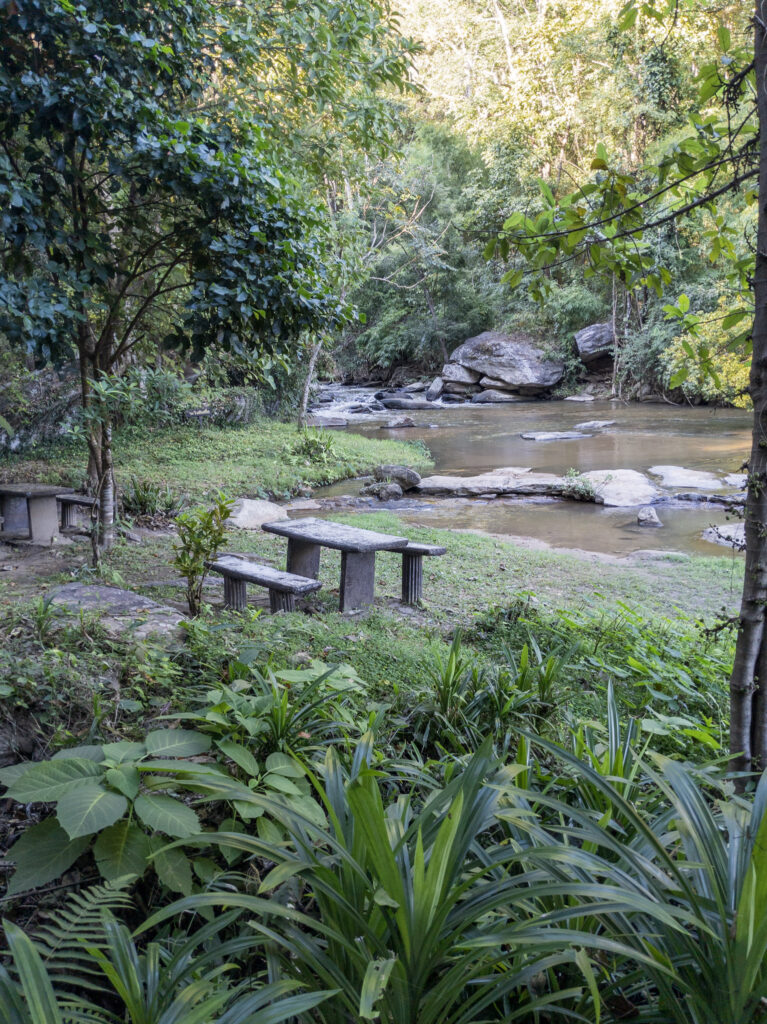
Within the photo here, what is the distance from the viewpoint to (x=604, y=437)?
1756 centimetres

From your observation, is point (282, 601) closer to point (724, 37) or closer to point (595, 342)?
point (724, 37)

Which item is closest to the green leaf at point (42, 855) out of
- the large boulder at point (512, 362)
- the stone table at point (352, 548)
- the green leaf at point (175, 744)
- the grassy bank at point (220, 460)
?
the green leaf at point (175, 744)

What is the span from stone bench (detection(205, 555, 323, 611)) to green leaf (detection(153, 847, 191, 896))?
2.76 metres

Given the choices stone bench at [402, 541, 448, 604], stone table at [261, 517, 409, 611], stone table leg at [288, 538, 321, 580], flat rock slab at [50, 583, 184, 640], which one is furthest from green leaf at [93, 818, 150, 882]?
stone table leg at [288, 538, 321, 580]

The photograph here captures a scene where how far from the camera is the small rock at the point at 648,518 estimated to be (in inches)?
388

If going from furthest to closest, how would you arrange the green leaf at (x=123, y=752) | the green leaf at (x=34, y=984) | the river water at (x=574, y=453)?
the river water at (x=574, y=453), the green leaf at (x=123, y=752), the green leaf at (x=34, y=984)

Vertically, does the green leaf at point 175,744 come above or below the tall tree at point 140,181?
below

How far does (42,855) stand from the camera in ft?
5.08

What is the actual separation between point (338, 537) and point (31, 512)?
13.0 feet

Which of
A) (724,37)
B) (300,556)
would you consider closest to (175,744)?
(724,37)

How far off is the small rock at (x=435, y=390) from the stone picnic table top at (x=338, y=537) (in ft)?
76.1

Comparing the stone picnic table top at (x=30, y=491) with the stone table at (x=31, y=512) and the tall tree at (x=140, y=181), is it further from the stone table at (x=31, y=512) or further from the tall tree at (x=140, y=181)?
the tall tree at (x=140, y=181)

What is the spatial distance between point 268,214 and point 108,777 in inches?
129

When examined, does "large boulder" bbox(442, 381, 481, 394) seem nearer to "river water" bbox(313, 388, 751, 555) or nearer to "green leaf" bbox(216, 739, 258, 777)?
"river water" bbox(313, 388, 751, 555)
